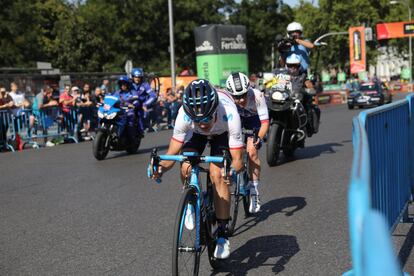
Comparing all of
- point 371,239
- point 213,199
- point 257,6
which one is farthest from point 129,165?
point 257,6

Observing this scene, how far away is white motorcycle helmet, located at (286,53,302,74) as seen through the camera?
1162 cm

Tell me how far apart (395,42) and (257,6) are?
27.2 m

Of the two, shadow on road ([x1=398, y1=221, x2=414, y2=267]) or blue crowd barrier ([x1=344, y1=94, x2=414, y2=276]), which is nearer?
blue crowd barrier ([x1=344, y1=94, x2=414, y2=276])

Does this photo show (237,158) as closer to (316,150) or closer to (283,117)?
(283,117)

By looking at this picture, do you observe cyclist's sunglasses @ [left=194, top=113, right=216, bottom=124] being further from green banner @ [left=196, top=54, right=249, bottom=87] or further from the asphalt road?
green banner @ [left=196, top=54, right=249, bottom=87]

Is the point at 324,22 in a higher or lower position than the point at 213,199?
higher

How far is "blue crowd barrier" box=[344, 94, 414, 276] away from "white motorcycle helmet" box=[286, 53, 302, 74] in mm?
5325

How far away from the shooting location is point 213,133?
5238 millimetres

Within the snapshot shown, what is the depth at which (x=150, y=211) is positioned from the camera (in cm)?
740

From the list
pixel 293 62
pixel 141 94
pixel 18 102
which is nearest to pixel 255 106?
pixel 293 62

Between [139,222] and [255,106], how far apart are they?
6.28ft

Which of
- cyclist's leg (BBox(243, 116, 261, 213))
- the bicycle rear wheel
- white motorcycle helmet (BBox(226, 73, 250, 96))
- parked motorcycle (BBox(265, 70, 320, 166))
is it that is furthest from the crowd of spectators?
the bicycle rear wheel

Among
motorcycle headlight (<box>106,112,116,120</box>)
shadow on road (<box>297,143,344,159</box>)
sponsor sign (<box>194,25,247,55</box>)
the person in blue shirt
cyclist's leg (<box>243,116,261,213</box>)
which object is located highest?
sponsor sign (<box>194,25,247,55</box>)

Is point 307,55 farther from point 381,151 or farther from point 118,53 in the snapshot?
point 118,53
